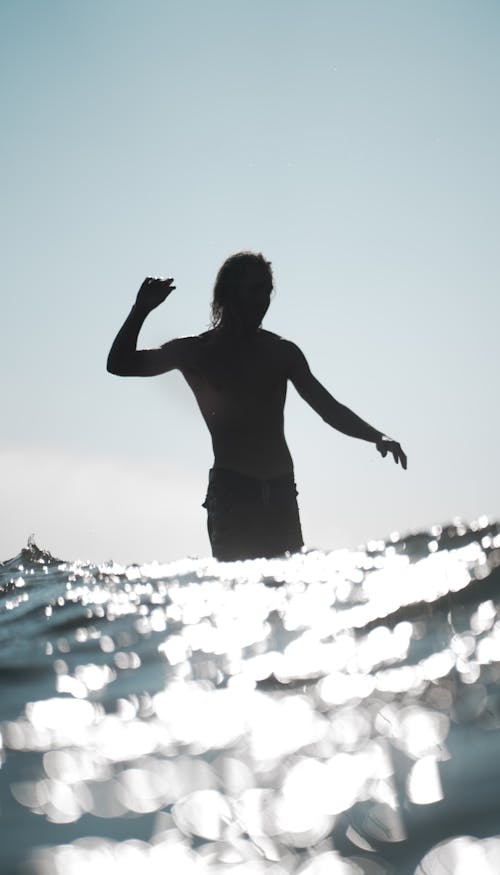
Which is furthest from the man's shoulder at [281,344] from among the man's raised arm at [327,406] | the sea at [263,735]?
the sea at [263,735]

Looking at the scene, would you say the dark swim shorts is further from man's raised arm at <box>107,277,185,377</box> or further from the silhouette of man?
man's raised arm at <box>107,277,185,377</box>

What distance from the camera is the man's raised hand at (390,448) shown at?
16.7 feet

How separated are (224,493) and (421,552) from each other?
1617 mm

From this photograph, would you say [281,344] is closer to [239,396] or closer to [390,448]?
[239,396]

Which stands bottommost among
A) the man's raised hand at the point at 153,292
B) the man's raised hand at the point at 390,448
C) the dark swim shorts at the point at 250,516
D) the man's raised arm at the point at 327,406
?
the dark swim shorts at the point at 250,516

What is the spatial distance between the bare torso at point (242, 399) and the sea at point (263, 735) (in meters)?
2.22

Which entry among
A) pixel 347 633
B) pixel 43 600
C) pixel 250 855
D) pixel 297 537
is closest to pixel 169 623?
pixel 347 633

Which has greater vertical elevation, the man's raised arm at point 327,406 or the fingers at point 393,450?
the man's raised arm at point 327,406

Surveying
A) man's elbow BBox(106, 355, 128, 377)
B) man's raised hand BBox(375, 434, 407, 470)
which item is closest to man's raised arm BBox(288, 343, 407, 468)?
man's raised hand BBox(375, 434, 407, 470)

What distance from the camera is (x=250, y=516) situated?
195 inches

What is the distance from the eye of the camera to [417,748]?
1217 mm

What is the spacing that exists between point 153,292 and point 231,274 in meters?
0.46

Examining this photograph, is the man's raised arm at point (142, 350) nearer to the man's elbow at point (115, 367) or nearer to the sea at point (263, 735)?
the man's elbow at point (115, 367)

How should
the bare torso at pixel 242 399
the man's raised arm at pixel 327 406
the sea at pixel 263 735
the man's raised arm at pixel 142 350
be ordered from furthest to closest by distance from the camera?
1. the man's raised arm at pixel 327 406
2. the bare torso at pixel 242 399
3. the man's raised arm at pixel 142 350
4. the sea at pixel 263 735
